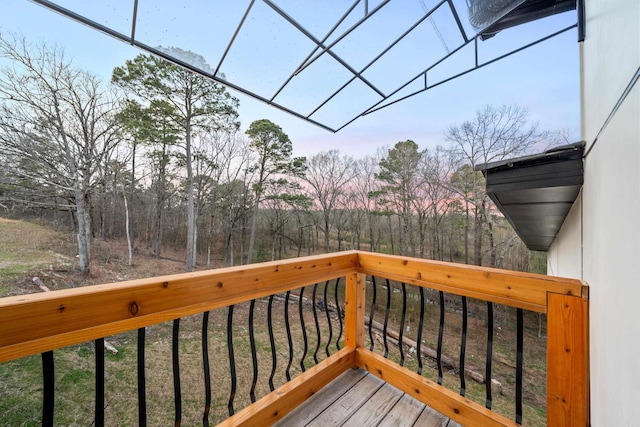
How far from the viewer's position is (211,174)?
1270 centimetres

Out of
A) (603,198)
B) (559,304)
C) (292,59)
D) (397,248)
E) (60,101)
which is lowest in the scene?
(397,248)

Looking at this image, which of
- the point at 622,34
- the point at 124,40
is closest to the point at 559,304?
the point at 622,34

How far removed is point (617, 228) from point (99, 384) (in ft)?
5.22

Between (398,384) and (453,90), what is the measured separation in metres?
9.83

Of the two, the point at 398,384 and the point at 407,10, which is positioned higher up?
the point at 407,10

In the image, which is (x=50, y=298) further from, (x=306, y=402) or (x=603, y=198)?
(x=603, y=198)

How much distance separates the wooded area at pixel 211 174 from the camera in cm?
753

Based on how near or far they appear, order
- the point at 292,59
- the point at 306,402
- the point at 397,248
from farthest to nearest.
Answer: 1. the point at 397,248
2. the point at 292,59
3. the point at 306,402

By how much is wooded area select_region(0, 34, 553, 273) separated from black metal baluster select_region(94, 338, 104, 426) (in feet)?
28.4

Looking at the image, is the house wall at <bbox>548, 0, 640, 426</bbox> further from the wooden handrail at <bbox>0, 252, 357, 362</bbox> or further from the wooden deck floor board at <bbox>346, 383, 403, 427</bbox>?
the wooden handrail at <bbox>0, 252, 357, 362</bbox>

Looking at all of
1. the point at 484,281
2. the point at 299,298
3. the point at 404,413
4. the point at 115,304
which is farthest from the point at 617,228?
the point at 115,304

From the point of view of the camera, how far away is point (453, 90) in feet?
28.7

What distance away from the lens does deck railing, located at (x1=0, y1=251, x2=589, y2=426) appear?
2.35 feet

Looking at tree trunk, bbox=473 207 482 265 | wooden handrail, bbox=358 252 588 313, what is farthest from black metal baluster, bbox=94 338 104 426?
tree trunk, bbox=473 207 482 265
